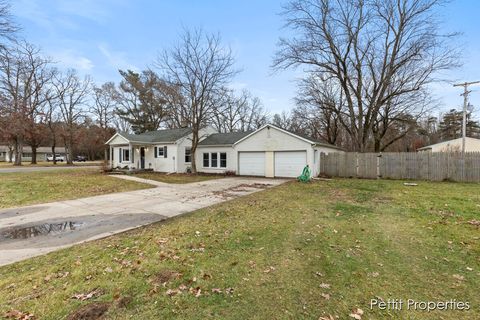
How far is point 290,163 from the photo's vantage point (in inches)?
673

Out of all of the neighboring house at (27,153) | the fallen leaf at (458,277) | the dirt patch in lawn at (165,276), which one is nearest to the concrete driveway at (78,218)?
the dirt patch in lawn at (165,276)

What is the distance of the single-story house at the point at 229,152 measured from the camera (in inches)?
667

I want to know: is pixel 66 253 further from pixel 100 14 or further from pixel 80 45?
pixel 80 45

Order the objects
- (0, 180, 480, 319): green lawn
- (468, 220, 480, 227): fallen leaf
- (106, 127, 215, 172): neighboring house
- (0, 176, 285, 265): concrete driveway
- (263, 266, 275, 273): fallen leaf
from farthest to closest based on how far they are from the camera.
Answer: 1. (106, 127, 215, 172): neighboring house
2. (468, 220, 480, 227): fallen leaf
3. (0, 176, 285, 265): concrete driveway
4. (263, 266, 275, 273): fallen leaf
5. (0, 180, 480, 319): green lawn

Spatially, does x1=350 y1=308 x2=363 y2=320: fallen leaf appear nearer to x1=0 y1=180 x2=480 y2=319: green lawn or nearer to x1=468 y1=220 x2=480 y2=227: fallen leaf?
x1=0 y1=180 x2=480 y2=319: green lawn

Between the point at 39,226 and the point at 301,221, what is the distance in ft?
21.4

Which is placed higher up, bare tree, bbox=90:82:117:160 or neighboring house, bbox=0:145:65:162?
bare tree, bbox=90:82:117:160

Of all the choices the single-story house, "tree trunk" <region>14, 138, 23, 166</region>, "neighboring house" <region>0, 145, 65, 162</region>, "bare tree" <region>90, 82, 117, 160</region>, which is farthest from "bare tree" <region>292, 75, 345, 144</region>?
"neighboring house" <region>0, 145, 65, 162</region>

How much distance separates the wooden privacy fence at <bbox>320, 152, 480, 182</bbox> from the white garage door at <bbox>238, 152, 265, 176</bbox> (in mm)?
4531

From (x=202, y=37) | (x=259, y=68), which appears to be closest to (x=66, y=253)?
(x=202, y=37)

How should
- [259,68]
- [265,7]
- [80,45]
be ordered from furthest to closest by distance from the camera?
1. [259,68]
2. [80,45]
3. [265,7]

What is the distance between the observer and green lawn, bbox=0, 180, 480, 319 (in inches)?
104

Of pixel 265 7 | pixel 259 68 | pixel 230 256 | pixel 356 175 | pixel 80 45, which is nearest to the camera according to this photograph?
pixel 230 256

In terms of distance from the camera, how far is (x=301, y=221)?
6094mm
